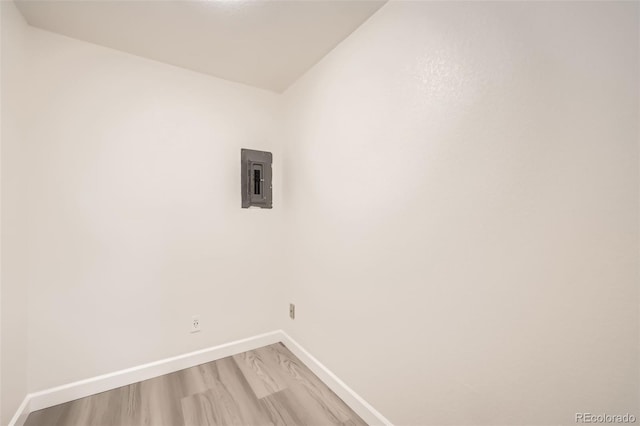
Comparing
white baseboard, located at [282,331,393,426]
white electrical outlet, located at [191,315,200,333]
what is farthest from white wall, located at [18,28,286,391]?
white baseboard, located at [282,331,393,426]

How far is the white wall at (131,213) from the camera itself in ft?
5.47

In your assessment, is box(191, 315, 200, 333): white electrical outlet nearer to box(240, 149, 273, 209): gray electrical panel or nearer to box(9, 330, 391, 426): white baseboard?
box(9, 330, 391, 426): white baseboard

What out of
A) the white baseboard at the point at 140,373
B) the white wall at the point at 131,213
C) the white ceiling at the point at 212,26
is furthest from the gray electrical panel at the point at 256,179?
the white baseboard at the point at 140,373

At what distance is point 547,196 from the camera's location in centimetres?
88

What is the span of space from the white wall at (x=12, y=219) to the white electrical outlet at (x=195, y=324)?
889mm

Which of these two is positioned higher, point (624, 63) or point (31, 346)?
point (624, 63)

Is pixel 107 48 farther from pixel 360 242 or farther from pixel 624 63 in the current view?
pixel 624 63

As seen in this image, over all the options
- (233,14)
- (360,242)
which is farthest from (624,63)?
(233,14)

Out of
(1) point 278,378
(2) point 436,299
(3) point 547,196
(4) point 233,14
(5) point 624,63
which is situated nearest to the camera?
(5) point 624,63

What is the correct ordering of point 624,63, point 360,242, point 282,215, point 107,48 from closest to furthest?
point 624,63 < point 360,242 < point 107,48 < point 282,215

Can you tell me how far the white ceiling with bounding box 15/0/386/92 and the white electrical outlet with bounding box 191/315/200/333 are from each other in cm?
188

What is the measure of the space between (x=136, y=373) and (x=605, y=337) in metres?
2.46

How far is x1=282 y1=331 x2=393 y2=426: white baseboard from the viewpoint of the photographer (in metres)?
1.51

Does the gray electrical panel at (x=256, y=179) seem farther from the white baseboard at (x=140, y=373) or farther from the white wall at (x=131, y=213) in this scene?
the white baseboard at (x=140, y=373)
